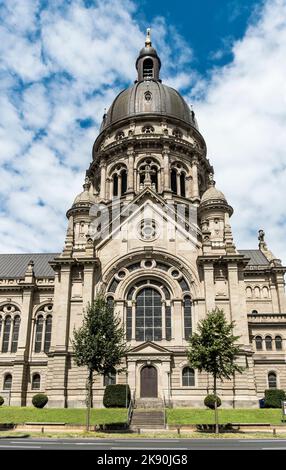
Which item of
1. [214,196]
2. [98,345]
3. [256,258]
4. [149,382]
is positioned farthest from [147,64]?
[98,345]

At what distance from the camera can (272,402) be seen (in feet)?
124

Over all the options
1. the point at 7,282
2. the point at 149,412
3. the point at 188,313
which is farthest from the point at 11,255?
the point at 149,412

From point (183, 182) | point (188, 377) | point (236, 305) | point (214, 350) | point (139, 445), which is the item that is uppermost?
point (183, 182)

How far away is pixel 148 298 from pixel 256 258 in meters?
25.0

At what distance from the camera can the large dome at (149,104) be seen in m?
67.6

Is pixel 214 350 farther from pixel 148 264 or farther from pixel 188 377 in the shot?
pixel 148 264

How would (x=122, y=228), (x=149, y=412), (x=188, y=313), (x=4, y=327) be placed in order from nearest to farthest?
(x=149, y=412) < (x=188, y=313) < (x=122, y=228) < (x=4, y=327)

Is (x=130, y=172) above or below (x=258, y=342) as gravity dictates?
above

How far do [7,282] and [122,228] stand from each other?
18.5 meters

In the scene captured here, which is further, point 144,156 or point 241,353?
point 144,156

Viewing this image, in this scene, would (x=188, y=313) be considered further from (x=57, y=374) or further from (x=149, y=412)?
(x=57, y=374)

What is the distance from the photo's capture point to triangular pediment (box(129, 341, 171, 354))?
40.4 meters

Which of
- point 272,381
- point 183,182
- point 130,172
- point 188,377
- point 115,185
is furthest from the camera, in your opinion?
point 115,185

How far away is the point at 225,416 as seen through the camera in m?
32.8
